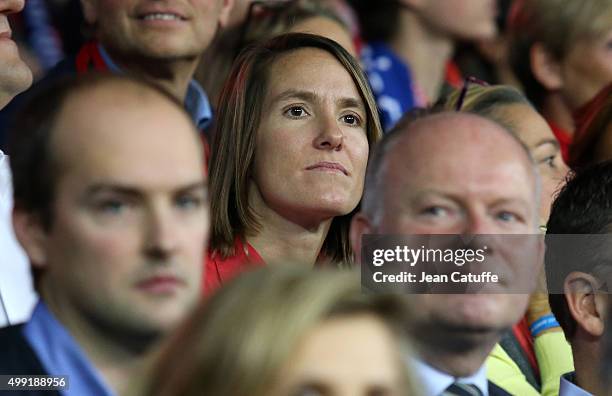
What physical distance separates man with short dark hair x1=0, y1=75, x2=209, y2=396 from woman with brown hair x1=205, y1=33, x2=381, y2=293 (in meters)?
0.94

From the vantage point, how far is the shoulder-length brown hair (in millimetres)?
3381

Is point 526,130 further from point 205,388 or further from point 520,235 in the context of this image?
point 205,388

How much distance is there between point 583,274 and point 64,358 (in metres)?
1.31

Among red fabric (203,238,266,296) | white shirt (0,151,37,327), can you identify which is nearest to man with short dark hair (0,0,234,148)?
red fabric (203,238,266,296)

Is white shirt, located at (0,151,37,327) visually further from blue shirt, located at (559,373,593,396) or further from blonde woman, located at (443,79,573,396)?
blue shirt, located at (559,373,593,396)

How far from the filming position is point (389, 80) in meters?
5.55

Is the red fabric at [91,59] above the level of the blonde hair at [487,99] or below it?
below

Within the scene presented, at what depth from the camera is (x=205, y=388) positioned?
1.84 m

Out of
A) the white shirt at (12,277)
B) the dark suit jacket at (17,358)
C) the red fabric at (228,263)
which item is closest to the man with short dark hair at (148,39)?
the red fabric at (228,263)

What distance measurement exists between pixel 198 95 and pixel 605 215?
167 cm

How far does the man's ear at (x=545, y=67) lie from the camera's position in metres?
5.00

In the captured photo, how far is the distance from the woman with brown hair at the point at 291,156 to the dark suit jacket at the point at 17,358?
96 cm

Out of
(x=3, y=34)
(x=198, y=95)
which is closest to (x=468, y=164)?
(x=3, y=34)

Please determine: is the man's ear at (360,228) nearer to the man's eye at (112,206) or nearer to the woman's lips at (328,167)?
the woman's lips at (328,167)
